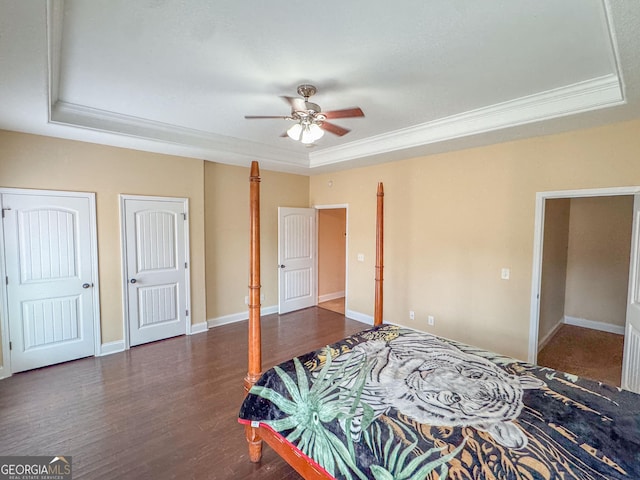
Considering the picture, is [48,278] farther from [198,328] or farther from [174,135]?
[174,135]

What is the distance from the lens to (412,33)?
1783 millimetres

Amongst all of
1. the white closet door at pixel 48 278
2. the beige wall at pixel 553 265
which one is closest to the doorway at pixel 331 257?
the beige wall at pixel 553 265

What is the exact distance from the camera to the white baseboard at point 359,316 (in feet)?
16.2

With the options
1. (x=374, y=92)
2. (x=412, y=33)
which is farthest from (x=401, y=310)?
(x=412, y=33)

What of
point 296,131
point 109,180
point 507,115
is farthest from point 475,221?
point 109,180

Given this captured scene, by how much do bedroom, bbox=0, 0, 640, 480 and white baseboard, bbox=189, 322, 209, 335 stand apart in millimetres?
94

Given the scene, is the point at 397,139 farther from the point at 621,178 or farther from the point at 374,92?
the point at 621,178

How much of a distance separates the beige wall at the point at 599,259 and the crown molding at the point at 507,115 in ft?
10.7

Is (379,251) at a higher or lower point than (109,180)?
lower

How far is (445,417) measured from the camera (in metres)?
1.59

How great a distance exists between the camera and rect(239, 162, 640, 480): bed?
4.35 ft

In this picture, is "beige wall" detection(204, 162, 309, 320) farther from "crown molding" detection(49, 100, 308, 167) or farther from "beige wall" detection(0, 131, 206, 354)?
"crown molding" detection(49, 100, 308, 167)

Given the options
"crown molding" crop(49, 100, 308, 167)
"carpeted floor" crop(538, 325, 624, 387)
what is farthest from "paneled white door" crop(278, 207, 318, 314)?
"carpeted floor" crop(538, 325, 624, 387)

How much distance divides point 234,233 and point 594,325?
6.26 metres
